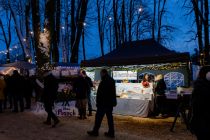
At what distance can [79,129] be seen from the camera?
39.5 feet

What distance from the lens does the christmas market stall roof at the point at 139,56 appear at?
1534cm

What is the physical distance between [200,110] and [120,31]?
4255 centimetres

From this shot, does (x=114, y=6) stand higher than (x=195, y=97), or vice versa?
(x=114, y=6)

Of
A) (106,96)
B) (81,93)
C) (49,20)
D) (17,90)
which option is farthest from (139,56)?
(49,20)

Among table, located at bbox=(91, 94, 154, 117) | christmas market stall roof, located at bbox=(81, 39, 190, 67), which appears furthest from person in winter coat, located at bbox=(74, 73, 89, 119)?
christmas market stall roof, located at bbox=(81, 39, 190, 67)

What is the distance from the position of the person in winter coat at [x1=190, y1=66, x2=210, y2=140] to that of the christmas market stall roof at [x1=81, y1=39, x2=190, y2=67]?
893cm

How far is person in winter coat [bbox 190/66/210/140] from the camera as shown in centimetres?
591

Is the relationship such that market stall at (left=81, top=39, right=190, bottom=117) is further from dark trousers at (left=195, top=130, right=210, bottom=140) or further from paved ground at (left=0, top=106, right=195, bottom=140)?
dark trousers at (left=195, top=130, right=210, bottom=140)

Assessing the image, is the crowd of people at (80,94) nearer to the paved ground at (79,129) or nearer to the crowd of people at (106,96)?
the crowd of people at (106,96)

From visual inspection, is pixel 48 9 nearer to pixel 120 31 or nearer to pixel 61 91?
pixel 61 91

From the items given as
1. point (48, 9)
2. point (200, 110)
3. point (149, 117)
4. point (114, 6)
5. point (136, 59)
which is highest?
point (114, 6)

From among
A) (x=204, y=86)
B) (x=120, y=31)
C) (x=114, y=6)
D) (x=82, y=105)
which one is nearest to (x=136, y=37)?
(x=120, y=31)

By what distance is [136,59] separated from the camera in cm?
1656

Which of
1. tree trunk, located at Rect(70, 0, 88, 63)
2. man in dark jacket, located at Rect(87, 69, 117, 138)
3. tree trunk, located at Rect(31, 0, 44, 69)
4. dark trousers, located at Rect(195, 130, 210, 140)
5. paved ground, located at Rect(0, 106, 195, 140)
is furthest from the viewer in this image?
tree trunk, located at Rect(70, 0, 88, 63)
